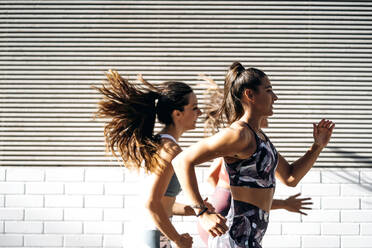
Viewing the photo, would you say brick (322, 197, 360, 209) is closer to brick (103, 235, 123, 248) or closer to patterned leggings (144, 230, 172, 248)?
brick (103, 235, 123, 248)

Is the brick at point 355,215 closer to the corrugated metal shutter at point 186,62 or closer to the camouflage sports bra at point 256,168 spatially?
the corrugated metal shutter at point 186,62

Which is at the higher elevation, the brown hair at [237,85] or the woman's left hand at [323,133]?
the brown hair at [237,85]

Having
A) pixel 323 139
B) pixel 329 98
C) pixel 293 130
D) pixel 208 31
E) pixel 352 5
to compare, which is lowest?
pixel 323 139

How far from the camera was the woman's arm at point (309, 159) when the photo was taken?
2559 millimetres

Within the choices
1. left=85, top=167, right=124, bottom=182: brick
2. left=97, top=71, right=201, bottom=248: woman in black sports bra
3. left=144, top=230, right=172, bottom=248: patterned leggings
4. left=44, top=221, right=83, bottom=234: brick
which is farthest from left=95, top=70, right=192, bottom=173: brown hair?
left=44, top=221, right=83, bottom=234: brick

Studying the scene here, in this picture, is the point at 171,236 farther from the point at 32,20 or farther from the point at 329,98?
the point at 32,20

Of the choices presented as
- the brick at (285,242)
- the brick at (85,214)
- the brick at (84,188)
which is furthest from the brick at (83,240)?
the brick at (285,242)

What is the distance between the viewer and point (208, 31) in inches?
180

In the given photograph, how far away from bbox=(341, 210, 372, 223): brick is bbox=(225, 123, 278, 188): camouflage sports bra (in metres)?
2.55

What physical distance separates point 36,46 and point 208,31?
72.9 inches

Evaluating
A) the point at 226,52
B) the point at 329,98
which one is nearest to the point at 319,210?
the point at 329,98

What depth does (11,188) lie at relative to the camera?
179 inches

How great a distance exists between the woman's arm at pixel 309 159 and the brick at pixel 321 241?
208cm

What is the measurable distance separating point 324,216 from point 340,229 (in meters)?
0.21
